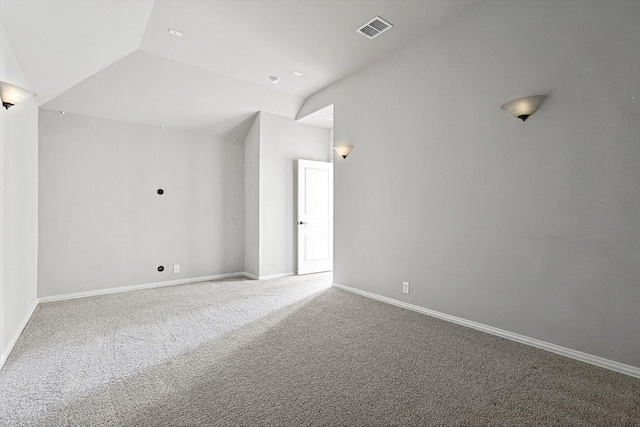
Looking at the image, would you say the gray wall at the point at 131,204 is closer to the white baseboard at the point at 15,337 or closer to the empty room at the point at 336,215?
the empty room at the point at 336,215

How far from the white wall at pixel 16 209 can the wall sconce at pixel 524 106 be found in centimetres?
414

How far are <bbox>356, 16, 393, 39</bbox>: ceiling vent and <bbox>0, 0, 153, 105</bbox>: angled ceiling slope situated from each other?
218 centimetres

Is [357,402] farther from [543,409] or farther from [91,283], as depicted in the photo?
[91,283]

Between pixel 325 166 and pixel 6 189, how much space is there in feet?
14.8

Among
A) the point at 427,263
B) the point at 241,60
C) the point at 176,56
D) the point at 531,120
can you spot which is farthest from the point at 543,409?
the point at 176,56

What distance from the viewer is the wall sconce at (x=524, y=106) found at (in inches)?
104

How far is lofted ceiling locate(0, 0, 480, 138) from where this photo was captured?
287cm

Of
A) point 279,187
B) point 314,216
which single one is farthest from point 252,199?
point 314,216

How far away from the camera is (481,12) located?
3115 mm

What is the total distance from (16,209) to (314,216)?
4093 mm

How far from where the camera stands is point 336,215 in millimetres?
4867

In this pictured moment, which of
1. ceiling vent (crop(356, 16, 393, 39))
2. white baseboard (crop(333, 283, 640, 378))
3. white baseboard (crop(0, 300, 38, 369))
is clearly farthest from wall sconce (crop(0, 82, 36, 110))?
white baseboard (crop(333, 283, 640, 378))

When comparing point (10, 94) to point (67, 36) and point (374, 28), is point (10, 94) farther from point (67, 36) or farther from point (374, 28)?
point (374, 28)

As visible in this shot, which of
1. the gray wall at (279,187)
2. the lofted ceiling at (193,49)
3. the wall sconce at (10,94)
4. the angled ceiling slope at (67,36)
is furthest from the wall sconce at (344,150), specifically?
the wall sconce at (10,94)
